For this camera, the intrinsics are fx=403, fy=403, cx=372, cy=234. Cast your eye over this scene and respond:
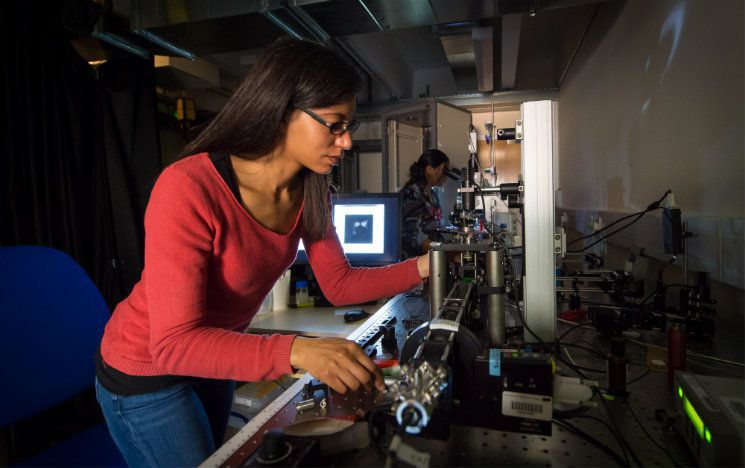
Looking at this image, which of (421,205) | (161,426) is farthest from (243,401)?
(421,205)

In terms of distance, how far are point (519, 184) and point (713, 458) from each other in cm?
65

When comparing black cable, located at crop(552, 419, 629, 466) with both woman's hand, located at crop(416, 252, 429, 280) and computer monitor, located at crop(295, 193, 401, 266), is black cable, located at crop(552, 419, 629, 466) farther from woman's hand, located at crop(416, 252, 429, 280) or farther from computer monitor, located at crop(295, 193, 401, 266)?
computer monitor, located at crop(295, 193, 401, 266)

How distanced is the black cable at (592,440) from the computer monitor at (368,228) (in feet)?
4.10

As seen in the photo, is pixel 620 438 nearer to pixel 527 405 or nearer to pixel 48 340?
pixel 527 405

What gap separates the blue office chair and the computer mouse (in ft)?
2.71

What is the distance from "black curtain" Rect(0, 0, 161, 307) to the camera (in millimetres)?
1934

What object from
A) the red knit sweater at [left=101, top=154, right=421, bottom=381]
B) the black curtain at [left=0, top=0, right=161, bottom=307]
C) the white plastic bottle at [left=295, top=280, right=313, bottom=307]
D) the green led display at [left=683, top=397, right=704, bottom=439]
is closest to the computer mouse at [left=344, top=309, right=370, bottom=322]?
the white plastic bottle at [left=295, top=280, right=313, bottom=307]

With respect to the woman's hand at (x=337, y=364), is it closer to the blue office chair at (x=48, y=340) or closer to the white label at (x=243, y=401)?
the blue office chair at (x=48, y=340)

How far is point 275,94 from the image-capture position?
2.69ft

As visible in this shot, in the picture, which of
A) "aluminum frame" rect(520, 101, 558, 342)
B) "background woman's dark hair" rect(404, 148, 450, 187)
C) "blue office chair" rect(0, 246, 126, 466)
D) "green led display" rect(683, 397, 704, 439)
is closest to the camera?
"green led display" rect(683, 397, 704, 439)

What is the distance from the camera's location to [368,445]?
62 centimetres

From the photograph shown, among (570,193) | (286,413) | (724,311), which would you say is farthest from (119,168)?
(570,193)

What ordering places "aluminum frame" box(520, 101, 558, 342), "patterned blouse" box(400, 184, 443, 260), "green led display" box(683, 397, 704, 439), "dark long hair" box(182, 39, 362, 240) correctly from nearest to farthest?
1. "green led display" box(683, 397, 704, 439)
2. "dark long hair" box(182, 39, 362, 240)
3. "aluminum frame" box(520, 101, 558, 342)
4. "patterned blouse" box(400, 184, 443, 260)

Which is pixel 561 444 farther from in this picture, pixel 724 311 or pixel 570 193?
pixel 570 193
